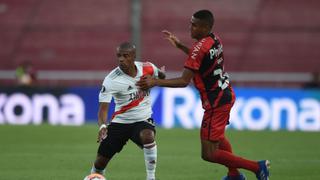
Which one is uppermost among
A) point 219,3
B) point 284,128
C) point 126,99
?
point 219,3

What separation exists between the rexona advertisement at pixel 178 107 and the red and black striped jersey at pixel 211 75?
11577 mm

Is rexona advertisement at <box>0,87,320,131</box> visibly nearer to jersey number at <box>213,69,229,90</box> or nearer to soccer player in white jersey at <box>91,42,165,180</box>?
soccer player in white jersey at <box>91,42,165,180</box>

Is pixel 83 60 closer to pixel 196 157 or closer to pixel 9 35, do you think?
pixel 9 35

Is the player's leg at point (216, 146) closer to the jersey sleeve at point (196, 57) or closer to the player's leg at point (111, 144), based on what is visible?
the jersey sleeve at point (196, 57)

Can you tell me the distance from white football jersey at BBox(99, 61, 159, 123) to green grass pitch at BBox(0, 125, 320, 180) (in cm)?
146

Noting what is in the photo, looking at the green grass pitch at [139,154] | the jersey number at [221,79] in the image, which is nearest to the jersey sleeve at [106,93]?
the jersey number at [221,79]

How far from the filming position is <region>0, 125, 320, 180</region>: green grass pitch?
11.8 metres

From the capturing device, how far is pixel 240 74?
29797mm

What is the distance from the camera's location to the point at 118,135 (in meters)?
9.99

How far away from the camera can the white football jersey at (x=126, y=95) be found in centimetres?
1002

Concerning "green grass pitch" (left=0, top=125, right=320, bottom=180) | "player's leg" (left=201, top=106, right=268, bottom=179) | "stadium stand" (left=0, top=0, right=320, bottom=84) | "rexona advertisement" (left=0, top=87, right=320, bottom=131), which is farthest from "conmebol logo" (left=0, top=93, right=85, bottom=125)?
"player's leg" (left=201, top=106, right=268, bottom=179)

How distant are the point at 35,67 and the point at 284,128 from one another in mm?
13861

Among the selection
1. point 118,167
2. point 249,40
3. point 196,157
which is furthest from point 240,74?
point 118,167

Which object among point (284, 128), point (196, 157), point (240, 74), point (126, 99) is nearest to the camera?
point (126, 99)
